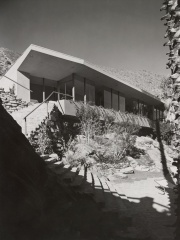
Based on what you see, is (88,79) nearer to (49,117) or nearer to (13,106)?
(13,106)

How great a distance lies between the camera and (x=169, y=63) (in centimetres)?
445

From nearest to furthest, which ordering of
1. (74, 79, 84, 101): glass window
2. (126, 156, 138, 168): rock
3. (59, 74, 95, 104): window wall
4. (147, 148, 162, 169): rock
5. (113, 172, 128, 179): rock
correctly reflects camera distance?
(113, 172, 128, 179): rock → (126, 156, 138, 168): rock → (147, 148, 162, 169): rock → (59, 74, 95, 104): window wall → (74, 79, 84, 101): glass window

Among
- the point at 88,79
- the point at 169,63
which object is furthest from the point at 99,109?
the point at 169,63

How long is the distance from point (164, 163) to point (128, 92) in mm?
10772

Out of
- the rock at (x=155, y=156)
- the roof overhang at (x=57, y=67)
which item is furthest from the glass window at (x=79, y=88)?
the rock at (x=155, y=156)

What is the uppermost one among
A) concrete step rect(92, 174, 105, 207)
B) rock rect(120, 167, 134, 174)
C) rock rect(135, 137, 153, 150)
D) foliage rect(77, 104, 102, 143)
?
foliage rect(77, 104, 102, 143)

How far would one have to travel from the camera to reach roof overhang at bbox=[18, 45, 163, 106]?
1597 cm

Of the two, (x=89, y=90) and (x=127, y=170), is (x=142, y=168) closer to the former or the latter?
(x=127, y=170)

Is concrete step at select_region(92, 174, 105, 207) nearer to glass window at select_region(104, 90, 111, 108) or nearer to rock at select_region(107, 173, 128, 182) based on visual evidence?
rock at select_region(107, 173, 128, 182)

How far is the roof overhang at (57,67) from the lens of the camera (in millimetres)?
15969

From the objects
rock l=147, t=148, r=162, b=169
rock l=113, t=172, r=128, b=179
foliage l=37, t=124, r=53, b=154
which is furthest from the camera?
rock l=147, t=148, r=162, b=169

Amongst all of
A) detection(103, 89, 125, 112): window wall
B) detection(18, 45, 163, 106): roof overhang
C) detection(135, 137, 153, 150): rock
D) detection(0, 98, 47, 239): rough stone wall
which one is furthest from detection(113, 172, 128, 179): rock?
detection(103, 89, 125, 112): window wall

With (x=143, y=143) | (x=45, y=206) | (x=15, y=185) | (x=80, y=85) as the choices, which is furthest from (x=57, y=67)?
(x=15, y=185)

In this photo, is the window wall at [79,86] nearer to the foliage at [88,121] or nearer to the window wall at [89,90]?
the window wall at [89,90]
